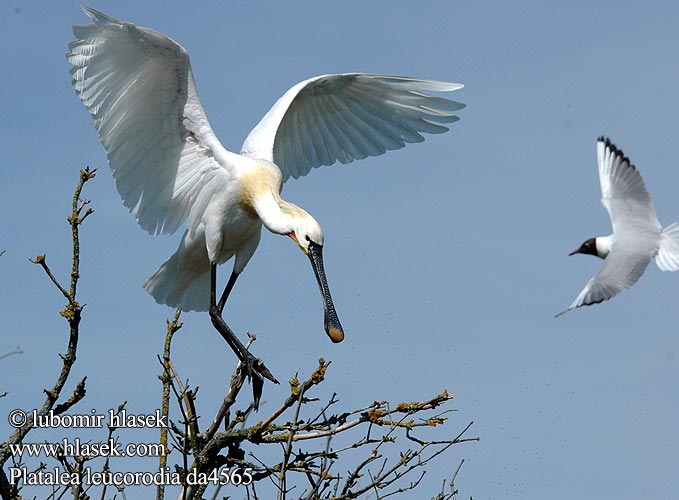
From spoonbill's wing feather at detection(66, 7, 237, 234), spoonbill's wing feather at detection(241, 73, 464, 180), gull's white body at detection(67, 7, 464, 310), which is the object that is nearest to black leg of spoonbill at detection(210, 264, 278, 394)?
gull's white body at detection(67, 7, 464, 310)

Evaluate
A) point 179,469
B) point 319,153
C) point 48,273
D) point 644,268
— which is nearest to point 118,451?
point 179,469

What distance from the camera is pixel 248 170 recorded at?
8398 millimetres

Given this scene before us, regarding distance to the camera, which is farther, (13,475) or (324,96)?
(324,96)

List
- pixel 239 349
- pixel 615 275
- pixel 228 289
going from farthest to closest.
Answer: pixel 615 275 → pixel 228 289 → pixel 239 349

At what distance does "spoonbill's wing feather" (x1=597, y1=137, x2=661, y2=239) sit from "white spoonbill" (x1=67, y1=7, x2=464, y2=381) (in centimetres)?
228

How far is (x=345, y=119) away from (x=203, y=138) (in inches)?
59.9

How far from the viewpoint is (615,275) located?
32.5 feet

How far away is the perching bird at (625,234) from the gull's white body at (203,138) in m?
2.02

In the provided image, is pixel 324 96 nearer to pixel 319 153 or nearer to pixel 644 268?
pixel 319 153

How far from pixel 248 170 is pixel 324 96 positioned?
4.64 ft

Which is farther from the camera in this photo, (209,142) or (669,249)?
(669,249)

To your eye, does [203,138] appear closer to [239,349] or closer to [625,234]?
[239,349]

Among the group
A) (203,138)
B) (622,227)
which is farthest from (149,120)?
(622,227)

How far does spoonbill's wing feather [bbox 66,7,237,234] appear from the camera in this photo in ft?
25.9
